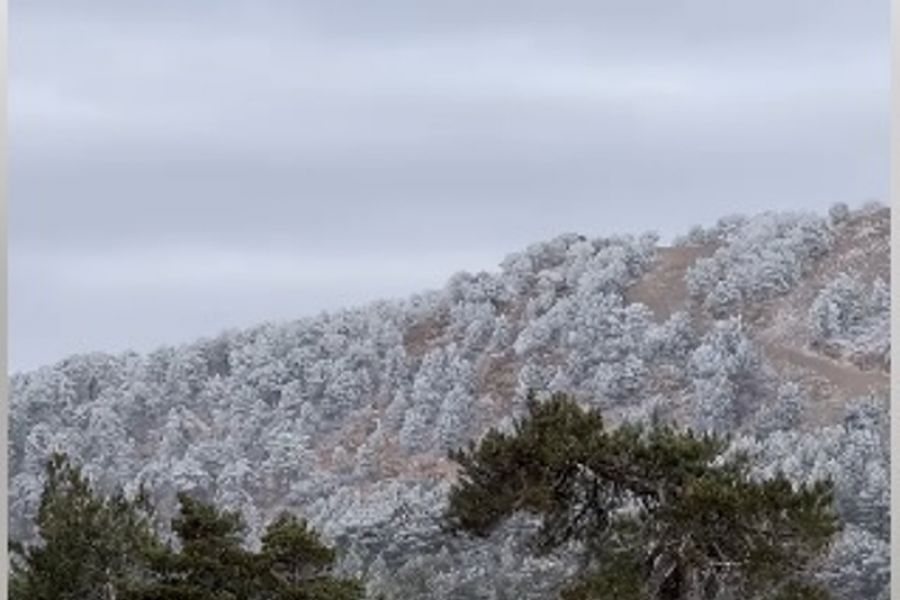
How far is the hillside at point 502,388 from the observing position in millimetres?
4652

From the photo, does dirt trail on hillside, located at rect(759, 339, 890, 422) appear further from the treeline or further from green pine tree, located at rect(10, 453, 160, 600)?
green pine tree, located at rect(10, 453, 160, 600)

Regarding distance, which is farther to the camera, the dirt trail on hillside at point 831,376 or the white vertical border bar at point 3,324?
the dirt trail on hillside at point 831,376

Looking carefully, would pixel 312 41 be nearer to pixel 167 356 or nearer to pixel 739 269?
pixel 167 356

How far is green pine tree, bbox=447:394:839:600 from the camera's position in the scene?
464 centimetres

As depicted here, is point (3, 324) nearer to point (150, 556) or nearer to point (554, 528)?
point (150, 556)

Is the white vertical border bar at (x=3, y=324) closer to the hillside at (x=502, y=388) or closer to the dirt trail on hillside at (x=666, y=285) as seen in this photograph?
the hillside at (x=502, y=388)

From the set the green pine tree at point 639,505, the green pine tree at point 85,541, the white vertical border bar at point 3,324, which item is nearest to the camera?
the white vertical border bar at point 3,324

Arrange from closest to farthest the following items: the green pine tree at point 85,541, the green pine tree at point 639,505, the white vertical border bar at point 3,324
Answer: the white vertical border bar at point 3,324
the green pine tree at point 639,505
the green pine tree at point 85,541

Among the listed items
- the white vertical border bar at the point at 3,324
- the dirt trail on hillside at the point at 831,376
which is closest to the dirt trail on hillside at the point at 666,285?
the dirt trail on hillside at the point at 831,376

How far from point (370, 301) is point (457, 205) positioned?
11.6 inches

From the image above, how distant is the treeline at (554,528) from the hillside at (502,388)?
0.05m

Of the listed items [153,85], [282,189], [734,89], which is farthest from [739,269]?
[153,85]

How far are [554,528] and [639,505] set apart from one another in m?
0.21

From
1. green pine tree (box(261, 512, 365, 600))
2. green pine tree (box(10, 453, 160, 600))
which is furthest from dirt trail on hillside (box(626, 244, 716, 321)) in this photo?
green pine tree (box(10, 453, 160, 600))
